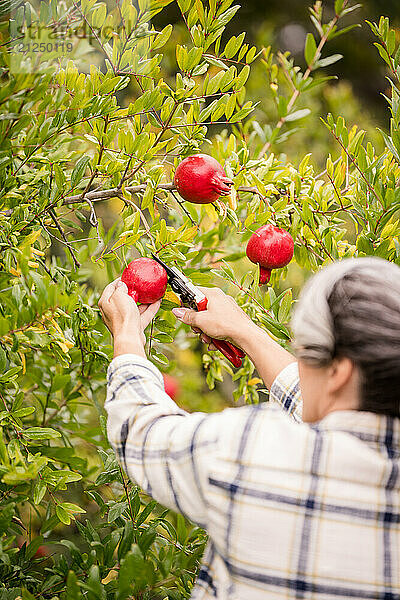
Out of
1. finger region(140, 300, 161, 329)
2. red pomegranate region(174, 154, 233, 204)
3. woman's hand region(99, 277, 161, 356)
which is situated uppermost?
red pomegranate region(174, 154, 233, 204)

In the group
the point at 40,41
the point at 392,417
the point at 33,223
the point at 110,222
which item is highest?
the point at 40,41

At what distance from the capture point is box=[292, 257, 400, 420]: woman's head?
724 mm

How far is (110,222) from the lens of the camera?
2.63m

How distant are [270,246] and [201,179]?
183 mm

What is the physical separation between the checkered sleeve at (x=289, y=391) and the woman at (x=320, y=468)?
0.32 m

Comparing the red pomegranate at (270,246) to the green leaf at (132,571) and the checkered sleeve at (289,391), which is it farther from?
the green leaf at (132,571)

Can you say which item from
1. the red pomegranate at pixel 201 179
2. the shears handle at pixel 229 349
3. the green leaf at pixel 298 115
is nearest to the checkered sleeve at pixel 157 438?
the shears handle at pixel 229 349

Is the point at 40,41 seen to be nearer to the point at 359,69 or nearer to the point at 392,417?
the point at 392,417

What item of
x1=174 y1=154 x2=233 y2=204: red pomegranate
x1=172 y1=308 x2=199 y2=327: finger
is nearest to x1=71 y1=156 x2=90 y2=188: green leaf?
x1=174 y1=154 x2=233 y2=204: red pomegranate

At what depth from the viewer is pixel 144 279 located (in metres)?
1.01

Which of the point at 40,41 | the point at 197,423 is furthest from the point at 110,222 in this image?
the point at 197,423

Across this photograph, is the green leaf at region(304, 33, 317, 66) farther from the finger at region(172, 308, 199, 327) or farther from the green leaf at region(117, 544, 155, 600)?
the green leaf at region(117, 544, 155, 600)

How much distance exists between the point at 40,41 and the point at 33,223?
0.30 metres

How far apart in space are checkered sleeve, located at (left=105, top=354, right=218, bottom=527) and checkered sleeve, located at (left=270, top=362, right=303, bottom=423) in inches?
12.3
